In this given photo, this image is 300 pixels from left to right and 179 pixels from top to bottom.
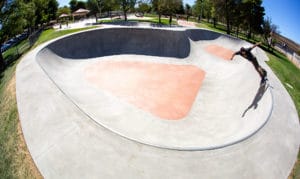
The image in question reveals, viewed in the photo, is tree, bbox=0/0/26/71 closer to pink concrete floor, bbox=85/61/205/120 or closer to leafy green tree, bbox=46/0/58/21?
pink concrete floor, bbox=85/61/205/120

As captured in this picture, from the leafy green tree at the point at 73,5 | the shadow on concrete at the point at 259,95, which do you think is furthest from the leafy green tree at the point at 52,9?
the shadow on concrete at the point at 259,95

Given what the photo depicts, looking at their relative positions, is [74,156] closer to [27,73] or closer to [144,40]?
[27,73]

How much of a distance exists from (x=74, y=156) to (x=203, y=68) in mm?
14497

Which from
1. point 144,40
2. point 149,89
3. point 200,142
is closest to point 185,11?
point 144,40

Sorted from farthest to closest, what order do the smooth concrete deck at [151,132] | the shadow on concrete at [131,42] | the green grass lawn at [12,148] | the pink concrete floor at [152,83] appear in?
the shadow on concrete at [131,42] → the pink concrete floor at [152,83] → the green grass lawn at [12,148] → the smooth concrete deck at [151,132]

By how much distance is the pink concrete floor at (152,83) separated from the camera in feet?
39.2

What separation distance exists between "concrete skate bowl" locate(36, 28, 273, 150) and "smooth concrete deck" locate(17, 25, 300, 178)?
0.08 metres

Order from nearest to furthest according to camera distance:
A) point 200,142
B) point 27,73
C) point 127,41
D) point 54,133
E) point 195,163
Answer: point 195,163
point 54,133
point 200,142
point 27,73
point 127,41

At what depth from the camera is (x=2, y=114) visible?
10.8 meters

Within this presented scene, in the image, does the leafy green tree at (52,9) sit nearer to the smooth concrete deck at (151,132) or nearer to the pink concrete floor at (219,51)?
the smooth concrete deck at (151,132)

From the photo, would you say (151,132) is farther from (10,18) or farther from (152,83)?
(10,18)

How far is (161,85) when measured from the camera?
14.7 m

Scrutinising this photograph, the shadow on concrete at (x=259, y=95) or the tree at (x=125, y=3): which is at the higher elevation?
the tree at (x=125, y=3)

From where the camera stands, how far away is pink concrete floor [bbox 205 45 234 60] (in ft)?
68.8
